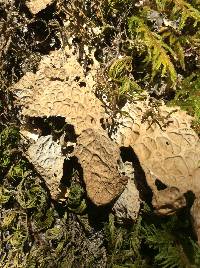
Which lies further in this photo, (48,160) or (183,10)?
(48,160)

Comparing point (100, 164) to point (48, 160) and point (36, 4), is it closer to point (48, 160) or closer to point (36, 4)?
point (48, 160)

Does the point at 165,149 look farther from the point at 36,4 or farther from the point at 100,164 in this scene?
the point at 36,4

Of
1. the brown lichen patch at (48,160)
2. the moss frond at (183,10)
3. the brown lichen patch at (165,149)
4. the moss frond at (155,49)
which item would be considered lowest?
the brown lichen patch at (48,160)

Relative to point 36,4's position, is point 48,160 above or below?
below

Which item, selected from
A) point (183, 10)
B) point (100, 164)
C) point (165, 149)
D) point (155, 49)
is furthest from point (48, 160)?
point (183, 10)

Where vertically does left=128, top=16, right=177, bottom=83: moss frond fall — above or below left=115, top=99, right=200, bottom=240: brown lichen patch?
above

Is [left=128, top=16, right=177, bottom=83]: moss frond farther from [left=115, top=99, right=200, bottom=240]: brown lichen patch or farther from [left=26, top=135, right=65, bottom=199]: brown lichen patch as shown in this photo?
[left=26, top=135, right=65, bottom=199]: brown lichen patch

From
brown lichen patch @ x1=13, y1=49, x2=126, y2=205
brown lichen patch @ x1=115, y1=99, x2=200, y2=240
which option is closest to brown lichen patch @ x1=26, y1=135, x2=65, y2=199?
brown lichen patch @ x1=13, y1=49, x2=126, y2=205

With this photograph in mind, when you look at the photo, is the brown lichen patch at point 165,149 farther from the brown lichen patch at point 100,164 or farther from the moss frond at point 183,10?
the moss frond at point 183,10

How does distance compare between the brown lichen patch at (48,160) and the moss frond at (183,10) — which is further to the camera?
the brown lichen patch at (48,160)

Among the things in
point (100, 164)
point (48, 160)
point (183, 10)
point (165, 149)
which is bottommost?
point (48, 160)

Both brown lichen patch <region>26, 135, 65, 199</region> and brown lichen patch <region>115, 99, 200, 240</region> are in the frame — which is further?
brown lichen patch <region>26, 135, 65, 199</region>

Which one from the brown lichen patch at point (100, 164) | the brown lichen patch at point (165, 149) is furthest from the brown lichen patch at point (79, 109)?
the brown lichen patch at point (165, 149)
